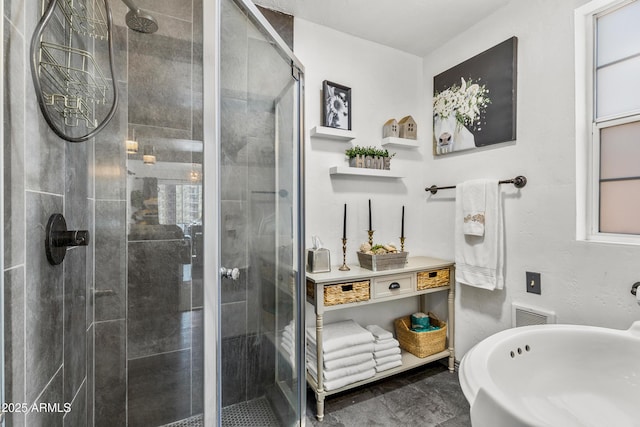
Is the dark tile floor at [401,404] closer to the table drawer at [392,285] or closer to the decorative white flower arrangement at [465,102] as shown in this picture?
the table drawer at [392,285]

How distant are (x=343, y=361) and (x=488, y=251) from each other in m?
1.15

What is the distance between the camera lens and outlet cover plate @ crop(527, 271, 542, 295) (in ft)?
5.33

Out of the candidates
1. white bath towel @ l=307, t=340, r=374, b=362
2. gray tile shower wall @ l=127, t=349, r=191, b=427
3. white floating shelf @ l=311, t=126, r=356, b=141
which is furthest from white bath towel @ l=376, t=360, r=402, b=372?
white floating shelf @ l=311, t=126, r=356, b=141

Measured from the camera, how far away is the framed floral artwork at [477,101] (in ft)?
5.79

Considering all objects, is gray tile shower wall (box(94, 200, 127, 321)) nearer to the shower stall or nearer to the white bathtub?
the shower stall

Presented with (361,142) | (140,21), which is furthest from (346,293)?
(140,21)

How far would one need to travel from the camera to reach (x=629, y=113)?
1382 mm

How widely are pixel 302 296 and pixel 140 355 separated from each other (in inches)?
34.4

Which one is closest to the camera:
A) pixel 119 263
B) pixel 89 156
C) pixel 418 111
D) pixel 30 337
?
pixel 30 337

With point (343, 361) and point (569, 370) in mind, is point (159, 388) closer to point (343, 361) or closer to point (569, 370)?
point (343, 361)

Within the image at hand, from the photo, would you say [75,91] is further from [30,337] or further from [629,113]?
[629,113]

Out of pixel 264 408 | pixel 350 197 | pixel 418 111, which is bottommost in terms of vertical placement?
pixel 264 408

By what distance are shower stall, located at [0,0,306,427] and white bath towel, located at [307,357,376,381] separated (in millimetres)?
193

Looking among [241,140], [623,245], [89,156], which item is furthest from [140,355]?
[623,245]
